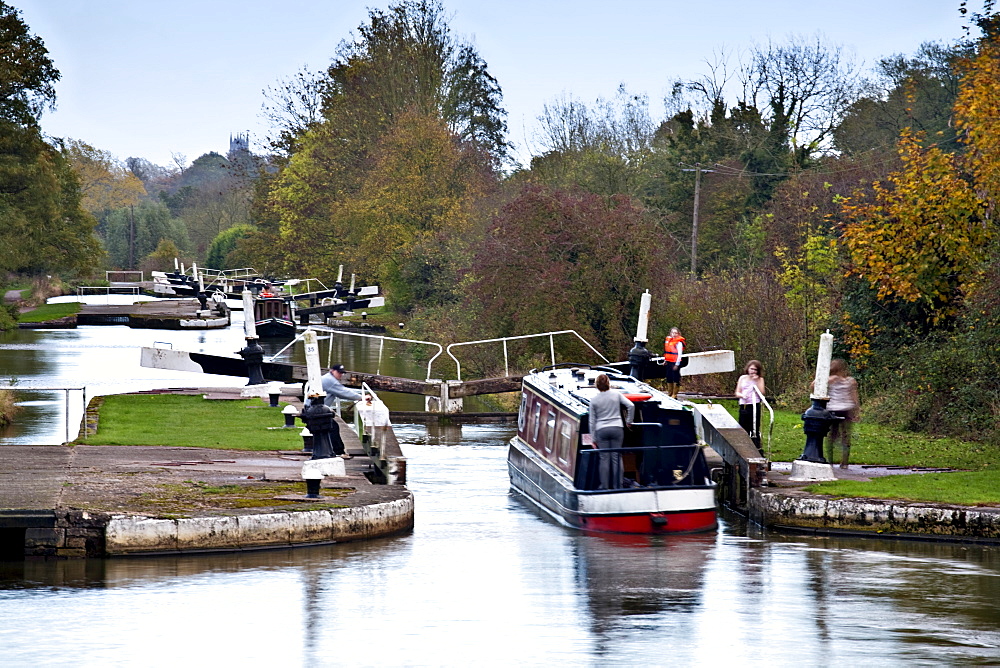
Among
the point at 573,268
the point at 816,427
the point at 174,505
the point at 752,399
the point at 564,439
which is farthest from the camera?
the point at 573,268

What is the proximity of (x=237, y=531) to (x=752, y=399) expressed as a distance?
8893 mm

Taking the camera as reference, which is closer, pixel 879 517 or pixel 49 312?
pixel 879 517

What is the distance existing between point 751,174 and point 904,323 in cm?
2654

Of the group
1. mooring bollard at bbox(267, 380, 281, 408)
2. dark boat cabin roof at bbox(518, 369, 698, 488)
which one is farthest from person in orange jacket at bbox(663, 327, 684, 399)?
mooring bollard at bbox(267, 380, 281, 408)

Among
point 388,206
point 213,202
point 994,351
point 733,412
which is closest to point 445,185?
point 388,206

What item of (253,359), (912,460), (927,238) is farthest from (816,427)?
(253,359)

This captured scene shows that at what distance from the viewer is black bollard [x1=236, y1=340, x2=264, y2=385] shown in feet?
86.0

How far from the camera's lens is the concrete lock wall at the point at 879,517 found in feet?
54.3

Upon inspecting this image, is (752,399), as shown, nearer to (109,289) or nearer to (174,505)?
(174,505)

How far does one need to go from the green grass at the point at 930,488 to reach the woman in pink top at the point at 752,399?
222cm

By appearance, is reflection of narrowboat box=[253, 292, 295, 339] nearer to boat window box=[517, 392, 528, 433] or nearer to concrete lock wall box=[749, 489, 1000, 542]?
boat window box=[517, 392, 528, 433]

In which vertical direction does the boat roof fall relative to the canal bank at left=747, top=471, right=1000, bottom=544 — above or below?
above

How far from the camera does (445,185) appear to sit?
67125 millimetres

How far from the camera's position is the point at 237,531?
50.5ft
